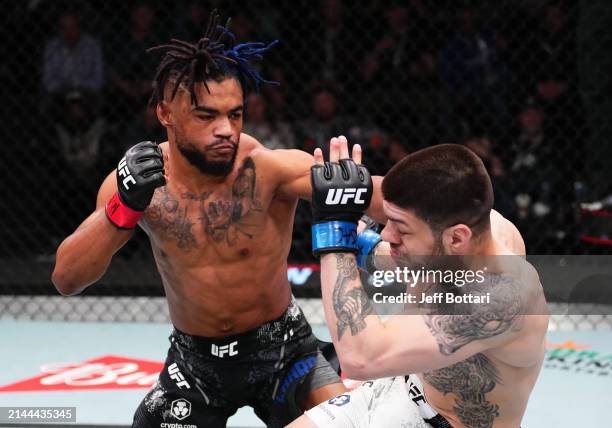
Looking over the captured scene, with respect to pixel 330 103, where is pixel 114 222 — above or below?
above

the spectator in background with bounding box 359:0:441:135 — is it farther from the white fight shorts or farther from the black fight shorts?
the white fight shorts

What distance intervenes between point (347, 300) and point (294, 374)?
652 millimetres

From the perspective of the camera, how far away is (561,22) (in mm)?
5457

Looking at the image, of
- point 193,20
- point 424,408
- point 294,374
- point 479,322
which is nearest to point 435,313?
point 479,322

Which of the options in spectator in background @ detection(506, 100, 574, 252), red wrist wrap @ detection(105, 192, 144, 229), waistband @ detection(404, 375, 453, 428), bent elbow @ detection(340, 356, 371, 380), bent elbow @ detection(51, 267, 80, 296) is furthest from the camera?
spectator in background @ detection(506, 100, 574, 252)

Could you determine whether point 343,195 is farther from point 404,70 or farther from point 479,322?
point 404,70

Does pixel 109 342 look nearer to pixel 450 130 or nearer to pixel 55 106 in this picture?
pixel 55 106

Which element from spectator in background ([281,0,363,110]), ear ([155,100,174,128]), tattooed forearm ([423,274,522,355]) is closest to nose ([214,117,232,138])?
ear ([155,100,174,128])

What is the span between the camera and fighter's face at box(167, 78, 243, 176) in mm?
2668

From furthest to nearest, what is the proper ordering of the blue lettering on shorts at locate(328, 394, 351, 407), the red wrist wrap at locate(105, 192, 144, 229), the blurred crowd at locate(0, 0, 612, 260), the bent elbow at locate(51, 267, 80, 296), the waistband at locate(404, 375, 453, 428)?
the blurred crowd at locate(0, 0, 612, 260) < the bent elbow at locate(51, 267, 80, 296) < the red wrist wrap at locate(105, 192, 144, 229) < the blue lettering on shorts at locate(328, 394, 351, 407) < the waistband at locate(404, 375, 453, 428)

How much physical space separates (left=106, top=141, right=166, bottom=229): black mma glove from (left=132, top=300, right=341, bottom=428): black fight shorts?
0.45m

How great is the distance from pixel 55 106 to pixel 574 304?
323 cm

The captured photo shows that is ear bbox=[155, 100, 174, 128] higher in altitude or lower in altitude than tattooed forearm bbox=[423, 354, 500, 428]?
higher

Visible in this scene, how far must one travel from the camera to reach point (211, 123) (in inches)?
106
